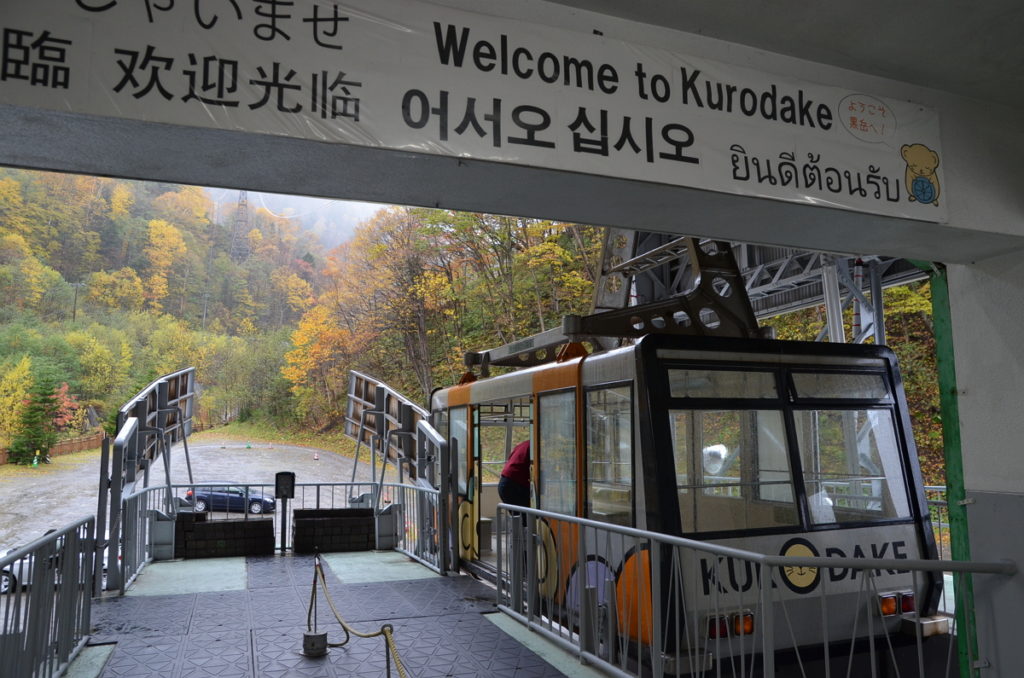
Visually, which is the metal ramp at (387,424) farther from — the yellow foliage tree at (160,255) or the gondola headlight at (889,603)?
the yellow foliage tree at (160,255)

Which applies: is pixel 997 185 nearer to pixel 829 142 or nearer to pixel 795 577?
pixel 829 142

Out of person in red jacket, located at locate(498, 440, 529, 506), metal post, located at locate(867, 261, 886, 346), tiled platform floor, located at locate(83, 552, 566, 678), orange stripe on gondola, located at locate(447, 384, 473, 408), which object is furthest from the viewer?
metal post, located at locate(867, 261, 886, 346)

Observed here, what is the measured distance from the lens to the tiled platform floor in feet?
16.3

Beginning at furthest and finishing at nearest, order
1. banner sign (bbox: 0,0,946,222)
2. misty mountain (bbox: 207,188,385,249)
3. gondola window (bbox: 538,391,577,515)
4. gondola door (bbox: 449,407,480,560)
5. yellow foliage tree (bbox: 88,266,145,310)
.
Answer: misty mountain (bbox: 207,188,385,249) → yellow foliage tree (bbox: 88,266,145,310) → gondola door (bbox: 449,407,480,560) → gondola window (bbox: 538,391,577,515) → banner sign (bbox: 0,0,946,222)

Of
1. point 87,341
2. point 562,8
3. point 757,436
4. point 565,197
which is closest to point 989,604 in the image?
point 757,436

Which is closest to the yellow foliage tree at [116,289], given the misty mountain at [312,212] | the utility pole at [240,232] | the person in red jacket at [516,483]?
the utility pole at [240,232]

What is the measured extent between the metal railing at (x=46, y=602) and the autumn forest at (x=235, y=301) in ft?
60.2

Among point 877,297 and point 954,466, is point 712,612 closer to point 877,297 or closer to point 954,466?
point 954,466

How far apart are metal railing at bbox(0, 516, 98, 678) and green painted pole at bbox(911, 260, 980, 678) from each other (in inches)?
189

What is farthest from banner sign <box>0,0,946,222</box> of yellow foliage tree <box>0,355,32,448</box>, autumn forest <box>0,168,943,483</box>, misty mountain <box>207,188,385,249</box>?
misty mountain <box>207,188,385,249</box>

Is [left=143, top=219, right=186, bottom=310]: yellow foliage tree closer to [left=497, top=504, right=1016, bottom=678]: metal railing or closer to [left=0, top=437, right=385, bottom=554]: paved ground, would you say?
[left=0, top=437, right=385, bottom=554]: paved ground

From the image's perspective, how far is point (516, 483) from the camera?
724 centimetres

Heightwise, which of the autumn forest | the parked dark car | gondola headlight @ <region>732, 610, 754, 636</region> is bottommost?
the parked dark car

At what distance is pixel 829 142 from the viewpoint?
319cm
